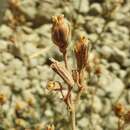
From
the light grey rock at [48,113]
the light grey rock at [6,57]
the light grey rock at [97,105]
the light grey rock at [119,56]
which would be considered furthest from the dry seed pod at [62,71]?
the light grey rock at [119,56]

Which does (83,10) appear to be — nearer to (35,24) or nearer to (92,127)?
(35,24)

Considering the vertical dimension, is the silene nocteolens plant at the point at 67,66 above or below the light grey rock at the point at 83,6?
below

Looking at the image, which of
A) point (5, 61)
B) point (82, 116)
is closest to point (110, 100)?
point (82, 116)

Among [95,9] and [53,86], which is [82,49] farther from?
[95,9]

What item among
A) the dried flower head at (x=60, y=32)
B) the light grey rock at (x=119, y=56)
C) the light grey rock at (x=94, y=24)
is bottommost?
the dried flower head at (x=60, y=32)

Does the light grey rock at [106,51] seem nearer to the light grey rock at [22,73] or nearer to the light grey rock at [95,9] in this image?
the light grey rock at [95,9]

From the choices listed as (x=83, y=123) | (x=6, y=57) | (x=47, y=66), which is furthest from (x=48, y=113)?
(x=6, y=57)
